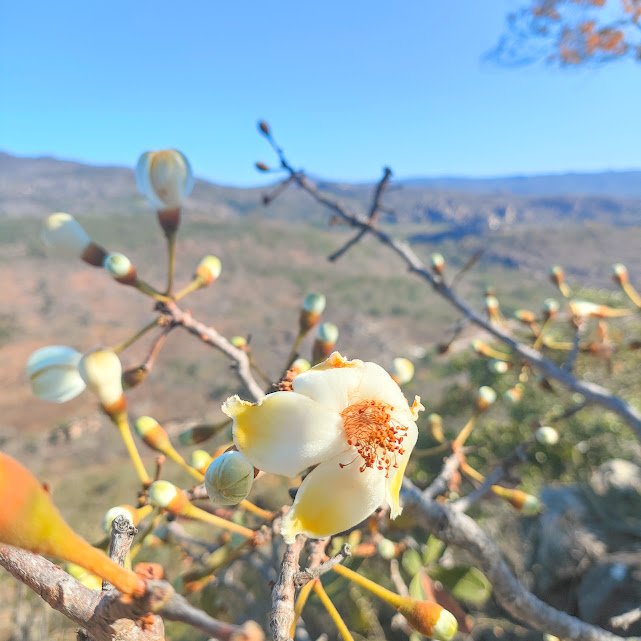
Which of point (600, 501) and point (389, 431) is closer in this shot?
point (389, 431)

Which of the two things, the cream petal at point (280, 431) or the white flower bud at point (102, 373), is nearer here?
the cream petal at point (280, 431)

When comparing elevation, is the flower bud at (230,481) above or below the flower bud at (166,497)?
above

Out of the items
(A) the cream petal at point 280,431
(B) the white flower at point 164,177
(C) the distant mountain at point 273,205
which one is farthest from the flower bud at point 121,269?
(C) the distant mountain at point 273,205

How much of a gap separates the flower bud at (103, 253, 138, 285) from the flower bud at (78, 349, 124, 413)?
0.73 ft

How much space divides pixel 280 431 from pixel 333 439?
0.09 metres

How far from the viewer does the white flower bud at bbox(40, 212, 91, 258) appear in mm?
1214

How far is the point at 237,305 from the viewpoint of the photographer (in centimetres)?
2566

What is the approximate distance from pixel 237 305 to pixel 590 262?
27695 mm

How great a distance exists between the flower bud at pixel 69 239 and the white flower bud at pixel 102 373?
0.38 m

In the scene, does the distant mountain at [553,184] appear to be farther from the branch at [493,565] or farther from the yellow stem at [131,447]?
the yellow stem at [131,447]

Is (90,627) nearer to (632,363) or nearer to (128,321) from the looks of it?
(632,363)

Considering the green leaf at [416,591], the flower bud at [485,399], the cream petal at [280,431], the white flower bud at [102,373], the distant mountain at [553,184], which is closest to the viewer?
the cream petal at [280,431]

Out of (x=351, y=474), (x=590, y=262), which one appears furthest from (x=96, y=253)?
(x=590, y=262)

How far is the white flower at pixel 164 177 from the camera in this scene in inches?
44.8
